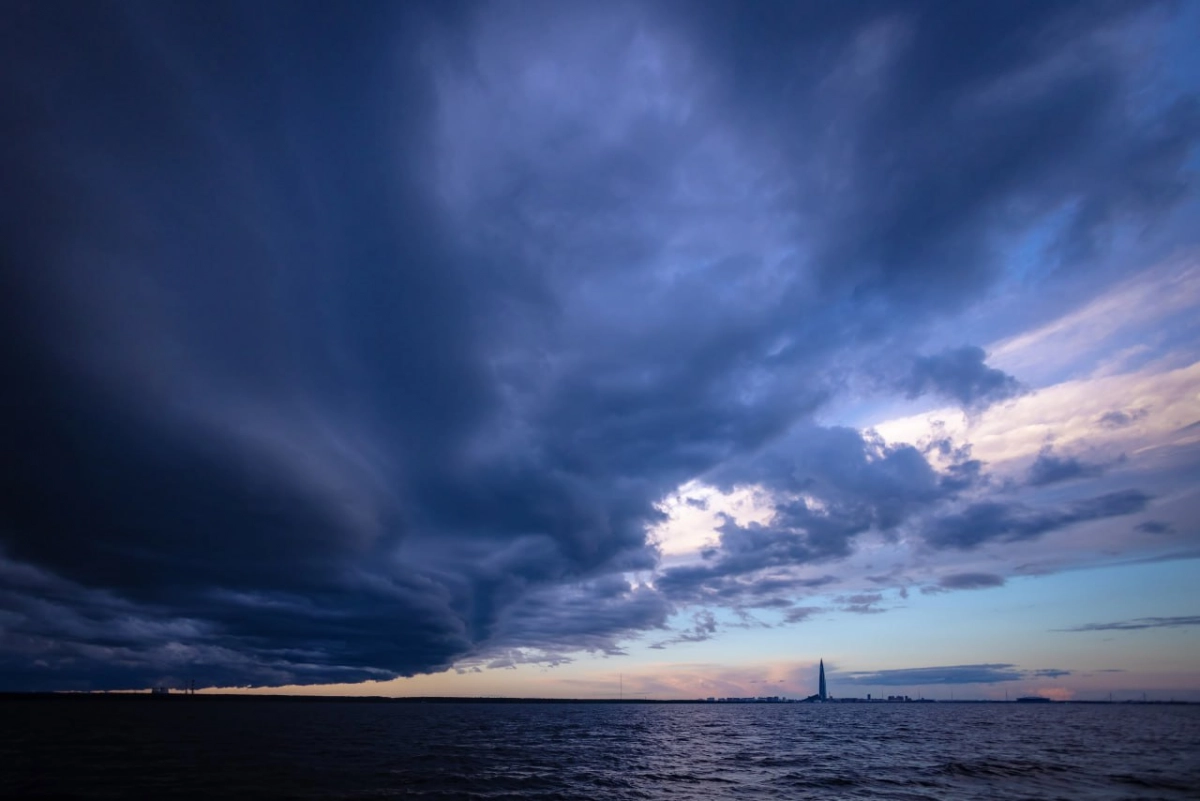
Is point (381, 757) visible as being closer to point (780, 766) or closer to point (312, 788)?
point (312, 788)

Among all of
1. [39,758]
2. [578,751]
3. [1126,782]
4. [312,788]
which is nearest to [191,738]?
[39,758]

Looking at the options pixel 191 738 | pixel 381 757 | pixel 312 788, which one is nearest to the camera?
pixel 312 788

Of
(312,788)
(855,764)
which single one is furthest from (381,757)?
(855,764)

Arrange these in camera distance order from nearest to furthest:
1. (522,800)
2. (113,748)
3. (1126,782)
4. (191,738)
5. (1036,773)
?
(522,800)
(1126,782)
(1036,773)
(113,748)
(191,738)

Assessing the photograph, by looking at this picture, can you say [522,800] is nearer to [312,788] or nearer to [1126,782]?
[312,788]

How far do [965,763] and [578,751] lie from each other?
161 ft

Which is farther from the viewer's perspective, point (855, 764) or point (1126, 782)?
point (855, 764)

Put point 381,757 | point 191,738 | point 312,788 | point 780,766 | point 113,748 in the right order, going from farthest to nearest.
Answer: point 191,738 → point 113,748 → point 381,757 → point 780,766 → point 312,788

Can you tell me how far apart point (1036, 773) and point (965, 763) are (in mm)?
8726

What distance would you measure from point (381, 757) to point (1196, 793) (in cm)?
7937

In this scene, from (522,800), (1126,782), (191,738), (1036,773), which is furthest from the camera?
(191,738)

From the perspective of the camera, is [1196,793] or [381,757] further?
[381,757]

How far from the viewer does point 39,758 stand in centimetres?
7319

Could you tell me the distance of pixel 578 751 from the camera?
90.7 m
